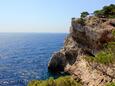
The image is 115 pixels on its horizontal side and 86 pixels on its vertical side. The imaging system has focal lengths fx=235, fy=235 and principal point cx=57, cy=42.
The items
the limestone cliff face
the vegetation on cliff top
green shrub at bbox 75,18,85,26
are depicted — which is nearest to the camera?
the limestone cliff face

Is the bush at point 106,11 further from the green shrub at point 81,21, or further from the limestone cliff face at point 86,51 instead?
the green shrub at point 81,21

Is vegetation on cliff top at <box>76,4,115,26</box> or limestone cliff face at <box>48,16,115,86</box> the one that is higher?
vegetation on cliff top at <box>76,4,115,26</box>

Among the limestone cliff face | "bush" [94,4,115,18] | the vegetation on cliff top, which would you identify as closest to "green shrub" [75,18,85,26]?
the limestone cliff face

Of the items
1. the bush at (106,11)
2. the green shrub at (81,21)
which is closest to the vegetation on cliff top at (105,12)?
the bush at (106,11)

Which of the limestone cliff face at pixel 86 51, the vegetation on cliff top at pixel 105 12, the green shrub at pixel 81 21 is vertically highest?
the vegetation on cliff top at pixel 105 12

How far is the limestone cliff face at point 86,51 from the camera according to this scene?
169 feet

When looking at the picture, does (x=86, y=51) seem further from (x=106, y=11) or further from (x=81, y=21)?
(x=106, y=11)

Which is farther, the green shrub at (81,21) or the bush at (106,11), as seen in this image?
the bush at (106,11)

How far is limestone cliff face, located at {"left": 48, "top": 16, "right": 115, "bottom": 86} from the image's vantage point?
51.4 meters

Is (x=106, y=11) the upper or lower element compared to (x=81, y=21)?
upper

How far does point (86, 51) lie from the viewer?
79000 mm

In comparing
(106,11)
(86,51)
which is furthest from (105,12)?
(86,51)

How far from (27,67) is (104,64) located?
5153cm

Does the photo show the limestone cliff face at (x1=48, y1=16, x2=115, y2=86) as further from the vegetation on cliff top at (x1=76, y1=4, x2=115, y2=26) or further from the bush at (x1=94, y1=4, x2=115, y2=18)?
the bush at (x1=94, y1=4, x2=115, y2=18)
